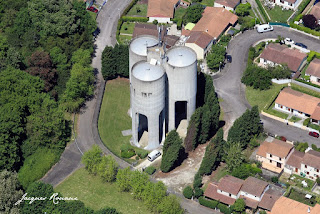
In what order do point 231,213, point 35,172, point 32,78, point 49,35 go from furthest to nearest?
1. point 49,35
2. point 32,78
3. point 35,172
4. point 231,213

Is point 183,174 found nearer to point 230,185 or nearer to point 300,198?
point 230,185

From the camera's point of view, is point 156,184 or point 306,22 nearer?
point 156,184

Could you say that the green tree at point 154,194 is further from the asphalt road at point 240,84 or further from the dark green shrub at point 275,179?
the asphalt road at point 240,84

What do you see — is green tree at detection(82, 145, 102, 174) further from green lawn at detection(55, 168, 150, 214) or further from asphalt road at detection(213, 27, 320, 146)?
asphalt road at detection(213, 27, 320, 146)

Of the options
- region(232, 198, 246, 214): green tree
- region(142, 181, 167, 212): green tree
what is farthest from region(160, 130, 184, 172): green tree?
region(232, 198, 246, 214): green tree

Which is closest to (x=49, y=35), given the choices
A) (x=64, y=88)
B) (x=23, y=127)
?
(x=64, y=88)

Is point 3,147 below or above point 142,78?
below

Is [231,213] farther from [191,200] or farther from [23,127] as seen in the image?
[23,127]
